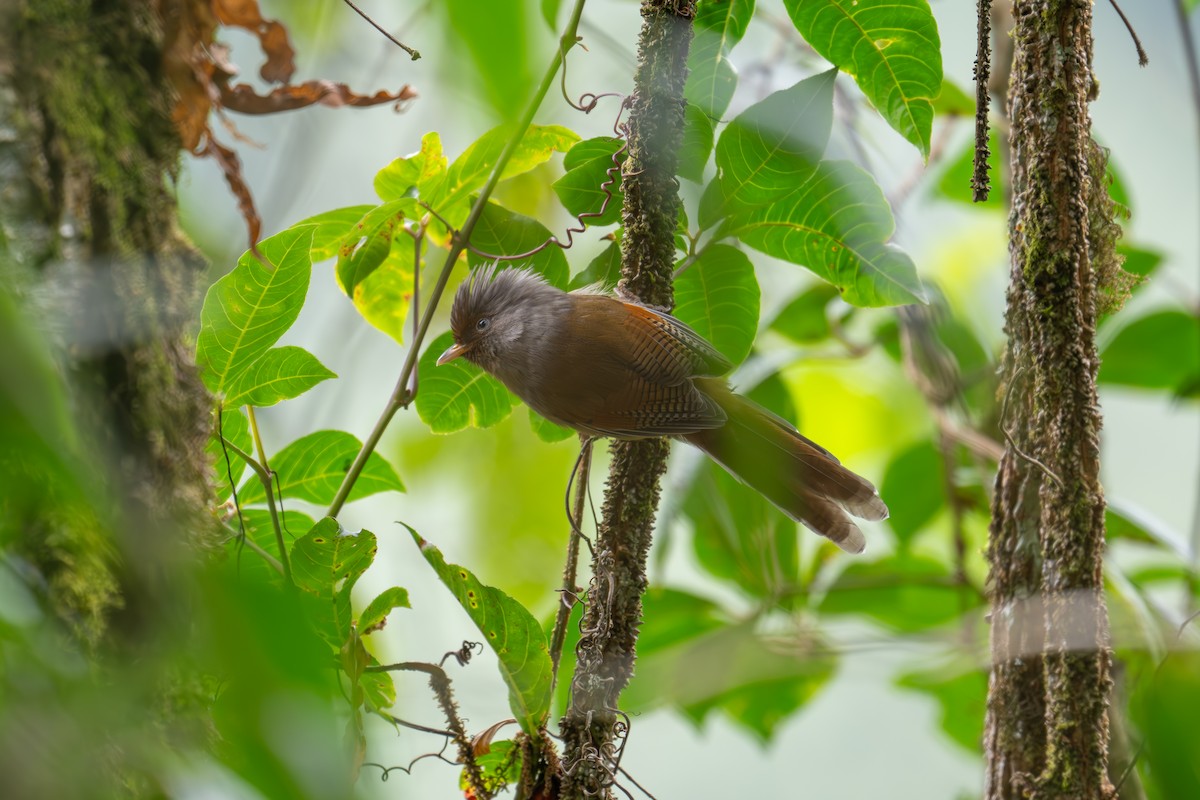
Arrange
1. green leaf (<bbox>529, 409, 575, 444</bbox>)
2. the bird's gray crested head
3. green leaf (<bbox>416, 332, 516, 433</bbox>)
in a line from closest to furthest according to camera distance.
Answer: green leaf (<bbox>416, 332, 516, 433</bbox>), green leaf (<bbox>529, 409, 575, 444</bbox>), the bird's gray crested head

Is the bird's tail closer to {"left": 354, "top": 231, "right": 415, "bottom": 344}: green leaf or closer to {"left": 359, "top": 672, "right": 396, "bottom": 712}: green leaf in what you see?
{"left": 354, "top": 231, "right": 415, "bottom": 344}: green leaf

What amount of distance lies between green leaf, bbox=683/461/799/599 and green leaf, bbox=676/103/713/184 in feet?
4.15

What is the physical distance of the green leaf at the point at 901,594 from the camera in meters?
2.64

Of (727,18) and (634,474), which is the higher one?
(727,18)

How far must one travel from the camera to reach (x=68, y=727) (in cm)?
38

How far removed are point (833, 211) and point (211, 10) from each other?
106 centimetres

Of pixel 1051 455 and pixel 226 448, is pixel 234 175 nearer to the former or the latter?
pixel 226 448

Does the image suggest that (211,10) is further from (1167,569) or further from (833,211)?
(1167,569)

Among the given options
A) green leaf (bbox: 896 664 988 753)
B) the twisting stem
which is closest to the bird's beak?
the twisting stem

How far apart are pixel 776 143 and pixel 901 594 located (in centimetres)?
181

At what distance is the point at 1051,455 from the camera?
1.28 metres

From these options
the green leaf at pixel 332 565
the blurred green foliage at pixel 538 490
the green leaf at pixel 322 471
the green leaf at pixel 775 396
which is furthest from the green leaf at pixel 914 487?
the green leaf at pixel 332 565

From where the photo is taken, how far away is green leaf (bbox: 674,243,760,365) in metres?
1.56

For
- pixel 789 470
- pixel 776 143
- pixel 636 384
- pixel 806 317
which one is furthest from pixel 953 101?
pixel 776 143
